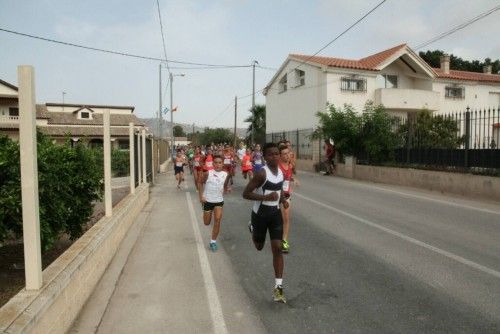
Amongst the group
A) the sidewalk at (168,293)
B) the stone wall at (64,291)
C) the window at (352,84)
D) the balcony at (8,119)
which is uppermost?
the window at (352,84)

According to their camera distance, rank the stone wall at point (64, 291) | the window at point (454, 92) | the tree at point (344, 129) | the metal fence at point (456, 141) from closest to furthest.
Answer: the stone wall at point (64, 291), the metal fence at point (456, 141), the tree at point (344, 129), the window at point (454, 92)

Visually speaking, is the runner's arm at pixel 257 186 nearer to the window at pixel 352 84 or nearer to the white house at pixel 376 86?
the white house at pixel 376 86

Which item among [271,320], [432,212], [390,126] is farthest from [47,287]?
[390,126]

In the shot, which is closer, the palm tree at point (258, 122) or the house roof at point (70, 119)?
the palm tree at point (258, 122)

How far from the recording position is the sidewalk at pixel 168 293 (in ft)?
14.1

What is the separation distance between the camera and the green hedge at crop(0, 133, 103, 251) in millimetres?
5562

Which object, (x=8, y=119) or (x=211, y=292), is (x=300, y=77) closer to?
(x=8, y=119)

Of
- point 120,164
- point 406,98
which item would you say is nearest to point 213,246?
point 120,164

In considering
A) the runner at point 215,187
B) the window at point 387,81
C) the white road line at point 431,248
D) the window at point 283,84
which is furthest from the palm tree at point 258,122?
the runner at point 215,187

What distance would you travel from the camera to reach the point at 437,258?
640 cm

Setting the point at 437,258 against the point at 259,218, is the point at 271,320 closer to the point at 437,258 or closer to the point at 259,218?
the point at 259,218

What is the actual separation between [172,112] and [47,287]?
1591 inches

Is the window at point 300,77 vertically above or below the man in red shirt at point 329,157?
above

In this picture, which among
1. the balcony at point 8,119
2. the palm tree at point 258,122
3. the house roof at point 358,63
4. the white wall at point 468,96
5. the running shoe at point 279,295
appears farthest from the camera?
the palm tree at point 258,122
